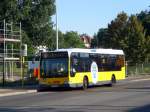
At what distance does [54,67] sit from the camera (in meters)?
33.9

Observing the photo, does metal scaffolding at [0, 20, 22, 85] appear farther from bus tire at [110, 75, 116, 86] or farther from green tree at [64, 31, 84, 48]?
green tree at [64, 31, 84, 48]

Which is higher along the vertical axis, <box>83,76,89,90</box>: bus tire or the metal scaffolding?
the metal scaffolding

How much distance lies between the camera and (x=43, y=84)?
3397 centimetres

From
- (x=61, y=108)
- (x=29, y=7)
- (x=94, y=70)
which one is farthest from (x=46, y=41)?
(x=61, y=108)

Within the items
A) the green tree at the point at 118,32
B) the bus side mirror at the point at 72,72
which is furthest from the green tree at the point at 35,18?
the bus side mirror at the point at 72,72

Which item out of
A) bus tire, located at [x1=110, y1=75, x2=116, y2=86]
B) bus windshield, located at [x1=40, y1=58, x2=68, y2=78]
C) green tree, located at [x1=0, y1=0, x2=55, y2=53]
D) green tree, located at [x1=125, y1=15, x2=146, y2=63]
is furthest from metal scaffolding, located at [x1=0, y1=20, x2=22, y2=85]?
green tree, located at [x1=0, y1=0, x2=55, y2=53]

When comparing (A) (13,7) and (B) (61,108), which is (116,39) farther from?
(B) (61,108)

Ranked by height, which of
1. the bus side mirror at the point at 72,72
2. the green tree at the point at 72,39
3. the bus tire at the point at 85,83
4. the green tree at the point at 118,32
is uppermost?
the green tree at the point at 72,39

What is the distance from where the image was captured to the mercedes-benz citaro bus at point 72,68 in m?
33.7

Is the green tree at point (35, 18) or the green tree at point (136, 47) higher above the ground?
the green tree at point (35, 18)

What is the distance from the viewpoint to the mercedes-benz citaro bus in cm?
3369

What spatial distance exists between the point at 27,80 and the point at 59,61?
32.5ft

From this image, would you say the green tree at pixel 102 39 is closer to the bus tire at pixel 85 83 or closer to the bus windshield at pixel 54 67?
the bus tire at pixel 85 83

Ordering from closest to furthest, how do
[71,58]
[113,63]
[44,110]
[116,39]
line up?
[44,110], [71,58], [113,63], [116,39]
